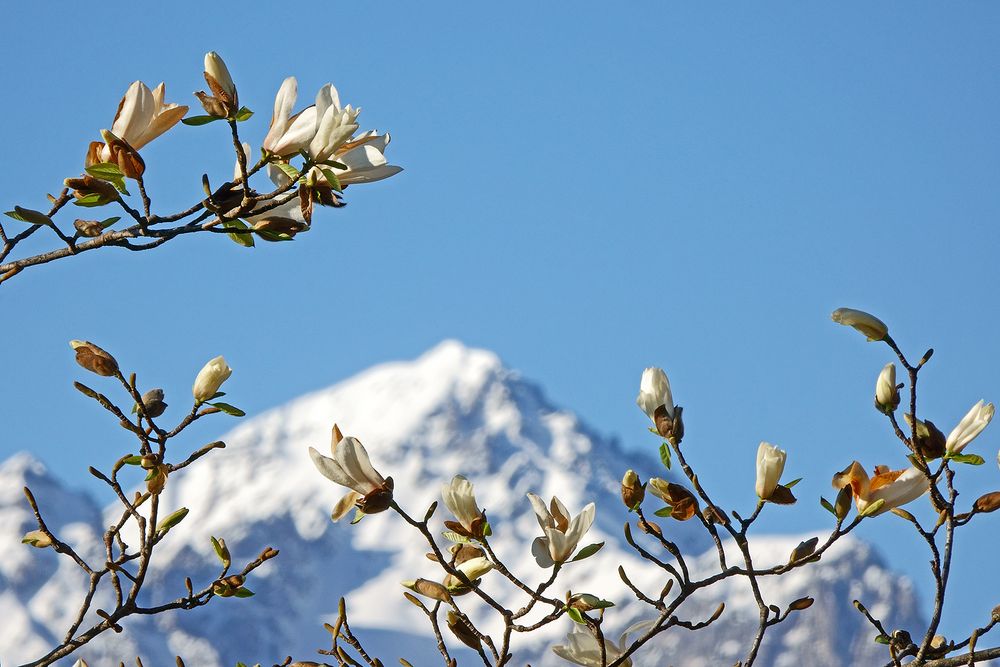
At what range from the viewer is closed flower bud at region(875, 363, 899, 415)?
93.9 inches

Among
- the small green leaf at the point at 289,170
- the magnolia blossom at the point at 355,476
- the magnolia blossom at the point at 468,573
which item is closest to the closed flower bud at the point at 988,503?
the magnolia blossom at the point at 468,573

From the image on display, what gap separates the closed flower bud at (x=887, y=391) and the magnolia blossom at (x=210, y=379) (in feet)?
4.04

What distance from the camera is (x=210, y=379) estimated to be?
8.32ft

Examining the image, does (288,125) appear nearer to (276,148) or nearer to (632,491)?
(276,148)

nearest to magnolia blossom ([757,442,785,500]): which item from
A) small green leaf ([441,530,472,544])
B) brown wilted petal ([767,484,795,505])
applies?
brown wilted petal ([767,484,795,505])

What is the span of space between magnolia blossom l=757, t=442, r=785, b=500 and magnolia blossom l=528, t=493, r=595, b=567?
1.02 feet

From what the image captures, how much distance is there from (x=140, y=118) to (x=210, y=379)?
21.1 inches

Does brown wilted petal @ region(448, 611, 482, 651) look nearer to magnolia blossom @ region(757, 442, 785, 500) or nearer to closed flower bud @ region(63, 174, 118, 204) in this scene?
magnolia blossom @ region(757, 442, 785, 500)

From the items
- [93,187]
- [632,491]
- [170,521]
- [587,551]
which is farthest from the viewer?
[170,521]

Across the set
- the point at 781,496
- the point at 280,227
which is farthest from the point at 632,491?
the point at 280,227

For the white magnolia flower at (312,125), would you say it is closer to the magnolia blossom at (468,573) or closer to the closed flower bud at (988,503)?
the magnolia blossom at (468,573)

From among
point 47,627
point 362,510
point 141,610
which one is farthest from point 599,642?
point 47,627

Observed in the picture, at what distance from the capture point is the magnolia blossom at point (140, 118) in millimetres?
2256

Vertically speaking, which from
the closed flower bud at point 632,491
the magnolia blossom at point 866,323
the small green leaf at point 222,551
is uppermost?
the magnolia blossom at point 866,323
